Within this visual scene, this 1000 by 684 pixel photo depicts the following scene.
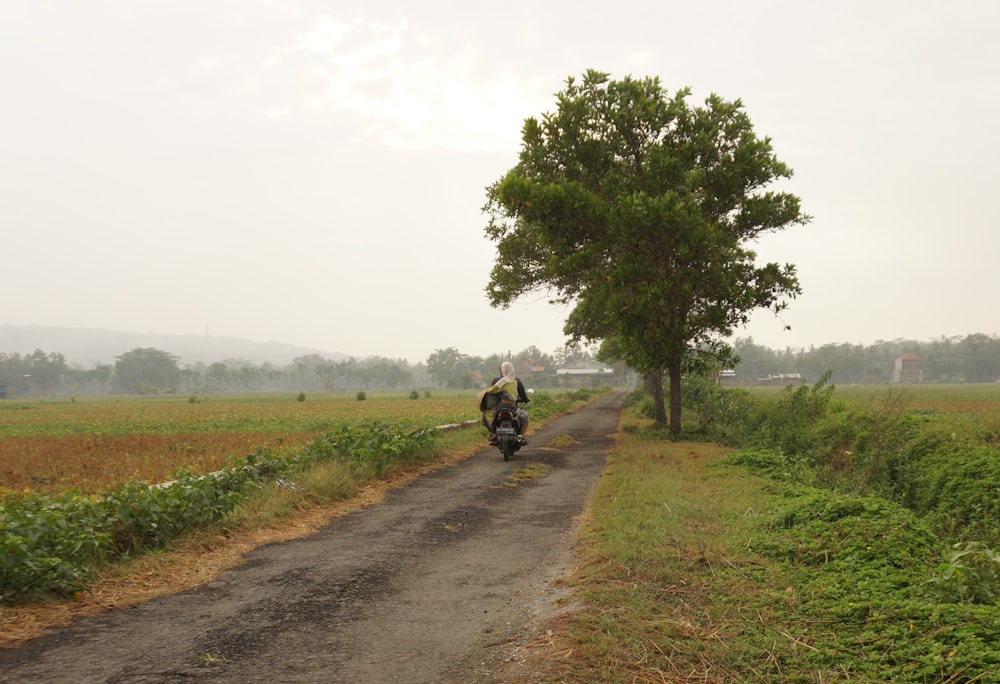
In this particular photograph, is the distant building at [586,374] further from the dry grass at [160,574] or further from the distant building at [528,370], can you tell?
the dry grass at [160,574]

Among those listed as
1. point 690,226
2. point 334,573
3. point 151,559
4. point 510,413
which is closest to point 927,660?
point 334,573

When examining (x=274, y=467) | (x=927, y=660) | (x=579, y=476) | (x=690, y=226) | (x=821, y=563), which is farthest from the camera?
(x=690, y=226)

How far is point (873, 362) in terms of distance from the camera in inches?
6786

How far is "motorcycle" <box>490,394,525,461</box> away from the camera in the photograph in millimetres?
14247

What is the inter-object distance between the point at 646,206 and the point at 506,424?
6.57 m

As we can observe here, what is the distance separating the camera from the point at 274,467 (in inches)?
384

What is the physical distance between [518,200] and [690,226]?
4457mm

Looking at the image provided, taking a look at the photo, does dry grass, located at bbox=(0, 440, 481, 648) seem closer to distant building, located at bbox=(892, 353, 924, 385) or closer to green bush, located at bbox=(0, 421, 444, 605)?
green bush, located at bbox=(0, 421, 444, 605)

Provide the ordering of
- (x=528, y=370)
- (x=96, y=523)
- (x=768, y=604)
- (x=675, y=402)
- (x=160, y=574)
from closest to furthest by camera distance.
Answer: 1. (x=768, y=604)
2. (x=160, y=574)
3. (x=96, y=523)
4. (x=675, y=402)
5. (x=528, y=370)

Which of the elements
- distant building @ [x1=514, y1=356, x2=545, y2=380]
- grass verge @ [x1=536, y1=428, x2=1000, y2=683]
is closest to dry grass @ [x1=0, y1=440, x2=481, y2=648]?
grass verge @ [x1=536, y1=428, x2=1000, y2=683]

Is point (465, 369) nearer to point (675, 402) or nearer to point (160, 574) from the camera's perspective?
point (675, 402)

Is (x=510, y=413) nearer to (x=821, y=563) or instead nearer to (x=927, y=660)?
(x=821, y=563)

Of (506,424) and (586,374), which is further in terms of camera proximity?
(586,374)

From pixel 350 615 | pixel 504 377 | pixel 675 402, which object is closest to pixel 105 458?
pixel 504 377
